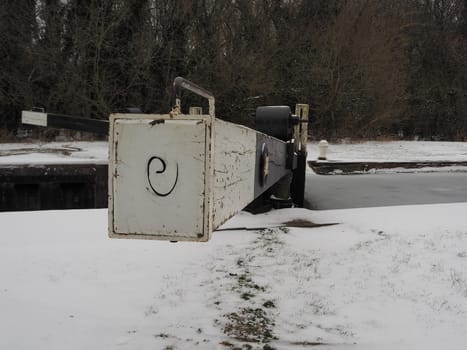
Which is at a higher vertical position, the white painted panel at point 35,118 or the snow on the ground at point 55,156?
the white painted panel at point 35,118

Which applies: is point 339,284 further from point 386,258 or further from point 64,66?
point 64,66

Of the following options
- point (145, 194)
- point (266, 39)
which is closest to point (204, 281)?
point (145, 194)

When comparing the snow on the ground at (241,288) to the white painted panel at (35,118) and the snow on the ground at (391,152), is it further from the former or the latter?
the snow on the ground at (391,152)

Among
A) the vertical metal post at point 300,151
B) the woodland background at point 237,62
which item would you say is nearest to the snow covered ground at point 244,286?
the vertical metal post at point 300,151

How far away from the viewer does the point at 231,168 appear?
76.9 inches


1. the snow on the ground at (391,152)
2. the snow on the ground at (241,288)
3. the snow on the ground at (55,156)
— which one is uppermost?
the snow on the ground at (391,152)

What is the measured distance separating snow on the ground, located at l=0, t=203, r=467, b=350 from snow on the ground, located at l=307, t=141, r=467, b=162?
783cm

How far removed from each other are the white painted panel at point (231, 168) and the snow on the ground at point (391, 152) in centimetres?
1066

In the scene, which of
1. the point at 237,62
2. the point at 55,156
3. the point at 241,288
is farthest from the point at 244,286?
the point at 237,62

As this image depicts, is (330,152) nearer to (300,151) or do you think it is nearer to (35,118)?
(300,151)

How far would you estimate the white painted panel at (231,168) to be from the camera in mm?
1742

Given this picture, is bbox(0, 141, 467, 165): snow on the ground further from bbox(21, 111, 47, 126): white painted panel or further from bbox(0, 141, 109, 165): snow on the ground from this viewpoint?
bbox(21, 111, 47, 126): white painted panel

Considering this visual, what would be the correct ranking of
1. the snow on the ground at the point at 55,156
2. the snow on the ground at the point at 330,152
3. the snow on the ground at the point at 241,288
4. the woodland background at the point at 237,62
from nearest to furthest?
the snow on the ground at the point at 241,288, the snow on the ground at the point at 55,156, the snow on the ground at the point at 330,152, the woodland background at the point at 237,62

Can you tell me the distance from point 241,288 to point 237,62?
15.0m
